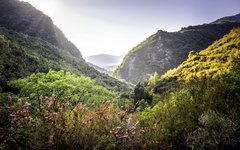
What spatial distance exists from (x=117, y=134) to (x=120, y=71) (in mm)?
85158

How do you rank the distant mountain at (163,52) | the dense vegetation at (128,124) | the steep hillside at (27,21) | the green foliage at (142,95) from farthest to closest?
the distant mountain at (163,52) → the steep hillside at (27,21) → the green foliage at (142,95) → the dense vegetation at (128,124)

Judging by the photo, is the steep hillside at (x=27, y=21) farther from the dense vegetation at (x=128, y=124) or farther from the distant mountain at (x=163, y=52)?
the dense vegetation at (x=128, y=124)

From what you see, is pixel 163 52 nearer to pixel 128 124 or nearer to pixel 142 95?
pixel 142 95

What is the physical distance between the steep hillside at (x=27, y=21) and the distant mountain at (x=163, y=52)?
98.0ft

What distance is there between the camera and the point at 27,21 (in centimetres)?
6194

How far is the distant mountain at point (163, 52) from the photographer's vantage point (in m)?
74.8

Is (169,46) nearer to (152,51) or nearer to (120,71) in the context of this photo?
(152,51)

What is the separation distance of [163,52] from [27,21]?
49066 mm

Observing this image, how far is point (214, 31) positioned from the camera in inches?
3728

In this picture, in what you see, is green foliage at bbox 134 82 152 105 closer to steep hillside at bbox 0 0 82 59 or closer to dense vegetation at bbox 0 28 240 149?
dense vegetation at bbox 0 28 240 149

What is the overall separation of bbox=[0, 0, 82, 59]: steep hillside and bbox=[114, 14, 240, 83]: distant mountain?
1177 inches

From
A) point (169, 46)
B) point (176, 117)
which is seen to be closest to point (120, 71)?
point (169, 46)

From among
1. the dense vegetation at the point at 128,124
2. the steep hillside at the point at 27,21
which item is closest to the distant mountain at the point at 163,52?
the steep hillside at the point at 27,21

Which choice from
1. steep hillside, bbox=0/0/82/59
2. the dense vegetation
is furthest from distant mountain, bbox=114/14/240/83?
the dense vegetation
